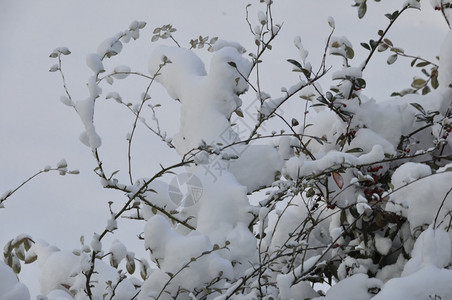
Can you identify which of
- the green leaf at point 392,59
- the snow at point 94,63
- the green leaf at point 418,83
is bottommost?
the green leaf at point 418,83

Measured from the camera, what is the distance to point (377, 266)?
212 cm

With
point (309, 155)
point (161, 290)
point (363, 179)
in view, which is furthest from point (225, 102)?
point (161, 290)

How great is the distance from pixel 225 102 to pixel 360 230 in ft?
2.57

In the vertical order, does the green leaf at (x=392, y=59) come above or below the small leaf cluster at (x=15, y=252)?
above

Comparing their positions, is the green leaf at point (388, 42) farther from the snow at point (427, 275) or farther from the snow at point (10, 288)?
the snow at point (10, 288)

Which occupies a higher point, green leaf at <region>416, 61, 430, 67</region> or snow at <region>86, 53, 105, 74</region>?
snow at <region>86, 53, 105, 74</region>

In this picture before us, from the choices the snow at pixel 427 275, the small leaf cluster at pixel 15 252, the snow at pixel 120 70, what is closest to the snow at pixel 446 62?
the snow at pixel 427 275

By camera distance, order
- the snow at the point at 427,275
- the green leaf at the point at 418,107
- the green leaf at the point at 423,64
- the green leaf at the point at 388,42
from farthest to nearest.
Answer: the green leaf at the point at 423,64, the green leaf at the point at 388,42, the green leaf at the point at 418,107, the snow at the point at 427,275

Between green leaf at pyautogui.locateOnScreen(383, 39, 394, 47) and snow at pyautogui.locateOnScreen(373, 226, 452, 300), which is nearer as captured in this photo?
snow at pyautogui.locateOnScreen(373, 226, 452, 300)

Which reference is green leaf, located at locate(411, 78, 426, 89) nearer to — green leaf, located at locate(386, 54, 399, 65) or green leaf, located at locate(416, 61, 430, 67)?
green leaf, located at locate(416, 61, 430, 67)

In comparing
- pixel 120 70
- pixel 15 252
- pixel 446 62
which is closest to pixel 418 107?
pixel 446 62

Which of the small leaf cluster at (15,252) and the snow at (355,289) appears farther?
the small leaf cluster at (15,252)

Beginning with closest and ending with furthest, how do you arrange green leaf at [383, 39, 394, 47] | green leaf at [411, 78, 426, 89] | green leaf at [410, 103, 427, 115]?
green leaf at [410, 103, 427, 115], green leaf at [383, 39, 394, 47], green leaf at [411, 78, 426, 89]

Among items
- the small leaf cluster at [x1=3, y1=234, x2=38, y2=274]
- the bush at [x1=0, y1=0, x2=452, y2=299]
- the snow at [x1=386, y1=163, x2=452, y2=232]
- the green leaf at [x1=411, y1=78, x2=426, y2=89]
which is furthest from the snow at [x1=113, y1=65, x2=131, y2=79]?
the green leaf at [x1=411, y1=78, x2=426, y2=89]
